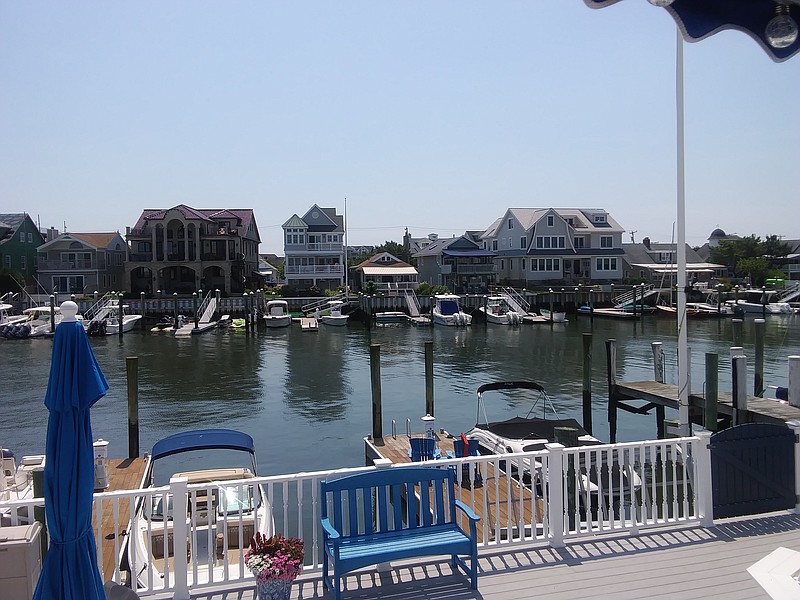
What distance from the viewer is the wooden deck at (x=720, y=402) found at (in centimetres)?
1435

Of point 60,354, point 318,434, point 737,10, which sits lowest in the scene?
point 318,434

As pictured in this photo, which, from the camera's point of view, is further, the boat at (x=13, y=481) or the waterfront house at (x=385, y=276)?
the waterfront house at (x=385, y=276)

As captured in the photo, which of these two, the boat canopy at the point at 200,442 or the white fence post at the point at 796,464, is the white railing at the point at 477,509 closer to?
the white fence post at the point at 796,464

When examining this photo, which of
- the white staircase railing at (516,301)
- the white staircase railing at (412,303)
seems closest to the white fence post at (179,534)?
the white staircase railing at (516,301)

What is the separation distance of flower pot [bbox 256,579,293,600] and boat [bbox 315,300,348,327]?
49188 mm

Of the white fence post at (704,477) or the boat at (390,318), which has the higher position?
the white fence post at (704,477)

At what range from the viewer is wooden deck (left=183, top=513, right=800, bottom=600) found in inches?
224

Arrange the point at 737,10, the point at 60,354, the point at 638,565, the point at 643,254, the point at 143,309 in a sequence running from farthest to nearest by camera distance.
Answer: the point at 643,254
the point at 143,309
the point at 638,565
the point at 60,354
the point at 737,10

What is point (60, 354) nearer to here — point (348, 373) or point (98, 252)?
point (348, 373)

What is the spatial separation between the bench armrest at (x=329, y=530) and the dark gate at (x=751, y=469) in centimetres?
416

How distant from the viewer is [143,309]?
55.0 m

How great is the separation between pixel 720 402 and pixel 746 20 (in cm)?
1381

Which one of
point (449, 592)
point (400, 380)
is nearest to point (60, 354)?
point (449, 592)

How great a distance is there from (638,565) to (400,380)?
80.6 ft
